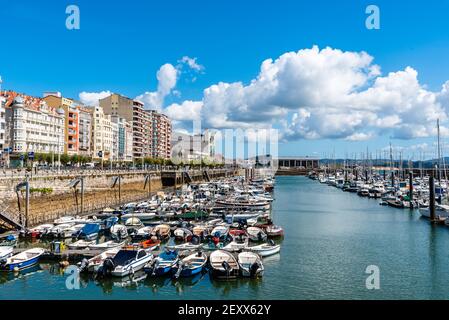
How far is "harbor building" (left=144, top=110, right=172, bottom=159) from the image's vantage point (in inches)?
6713

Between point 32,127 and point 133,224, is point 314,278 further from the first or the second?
point 32,127

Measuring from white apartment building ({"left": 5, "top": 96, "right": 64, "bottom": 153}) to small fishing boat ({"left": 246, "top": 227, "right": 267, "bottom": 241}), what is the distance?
164ft

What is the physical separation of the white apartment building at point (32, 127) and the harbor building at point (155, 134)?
68044 millimetres

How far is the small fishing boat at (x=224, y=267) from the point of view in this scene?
2677 centimetres

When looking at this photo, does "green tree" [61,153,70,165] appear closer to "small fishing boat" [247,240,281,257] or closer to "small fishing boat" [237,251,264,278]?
"small fishing boat" [247,240,281,257]

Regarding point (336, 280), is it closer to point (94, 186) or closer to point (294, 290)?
point (294, 290)

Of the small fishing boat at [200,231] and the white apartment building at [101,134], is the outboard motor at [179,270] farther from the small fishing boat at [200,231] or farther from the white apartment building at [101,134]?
the white apartment building at [101,134]

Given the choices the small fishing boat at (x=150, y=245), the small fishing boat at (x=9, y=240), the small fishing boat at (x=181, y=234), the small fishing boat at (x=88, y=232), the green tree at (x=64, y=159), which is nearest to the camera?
the small fishing boat at (x=150, y=245)

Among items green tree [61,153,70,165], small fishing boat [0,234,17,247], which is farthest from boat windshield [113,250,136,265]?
green tree [61,153,70,165]

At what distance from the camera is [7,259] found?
2912 centimetres

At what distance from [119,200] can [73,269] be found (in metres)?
41.6

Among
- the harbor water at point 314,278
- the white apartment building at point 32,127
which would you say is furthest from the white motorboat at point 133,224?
the white apartment building at point 32,127
